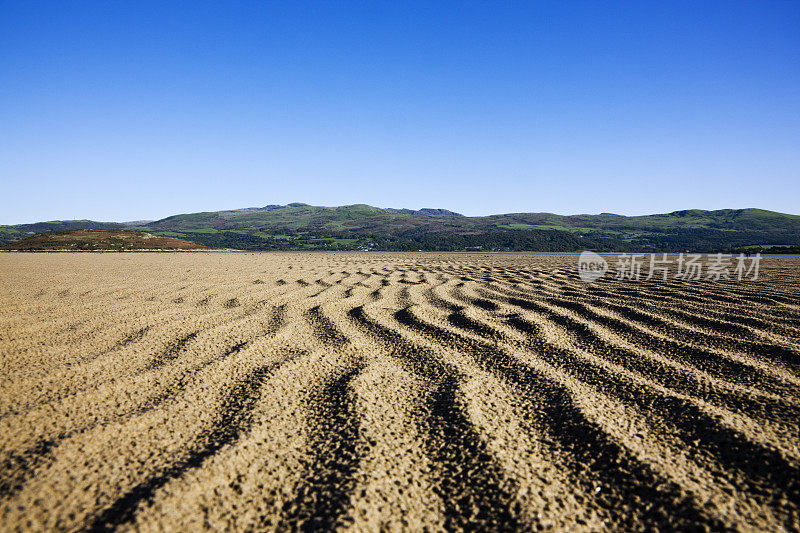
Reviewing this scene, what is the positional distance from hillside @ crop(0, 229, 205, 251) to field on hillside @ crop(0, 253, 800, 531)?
101 ft

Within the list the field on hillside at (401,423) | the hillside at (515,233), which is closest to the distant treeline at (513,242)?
the hillside at (515,233)

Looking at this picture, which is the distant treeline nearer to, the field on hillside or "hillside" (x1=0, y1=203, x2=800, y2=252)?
"hillside" (x1=0, y1=203, x2=800, y2=252)

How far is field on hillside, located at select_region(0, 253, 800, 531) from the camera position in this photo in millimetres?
1633

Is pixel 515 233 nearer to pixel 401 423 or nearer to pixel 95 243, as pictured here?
pixel 95 243

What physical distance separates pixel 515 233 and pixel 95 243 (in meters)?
51.3

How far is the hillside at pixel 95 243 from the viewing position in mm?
29608

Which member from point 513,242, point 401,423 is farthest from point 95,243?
point 513,242

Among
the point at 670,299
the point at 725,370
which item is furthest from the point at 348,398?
the point at 670,299

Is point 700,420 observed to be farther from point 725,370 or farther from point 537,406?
point 725,370

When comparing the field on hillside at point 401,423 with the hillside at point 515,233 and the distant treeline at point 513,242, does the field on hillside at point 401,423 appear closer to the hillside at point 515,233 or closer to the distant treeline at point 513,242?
the distant treeline at point 513,242

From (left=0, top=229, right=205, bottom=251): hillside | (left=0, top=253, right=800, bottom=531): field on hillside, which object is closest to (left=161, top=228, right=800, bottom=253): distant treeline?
(left=0, top=229, right=205, bottom=251): hillside

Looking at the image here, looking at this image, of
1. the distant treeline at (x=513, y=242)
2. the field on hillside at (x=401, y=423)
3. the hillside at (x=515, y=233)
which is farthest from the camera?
the hillside at (x=515, y=233)

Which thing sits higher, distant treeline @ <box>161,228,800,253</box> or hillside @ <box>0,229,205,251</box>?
hillside @ <box>0,229,205,251</box>

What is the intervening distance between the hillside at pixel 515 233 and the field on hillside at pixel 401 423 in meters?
40.3
